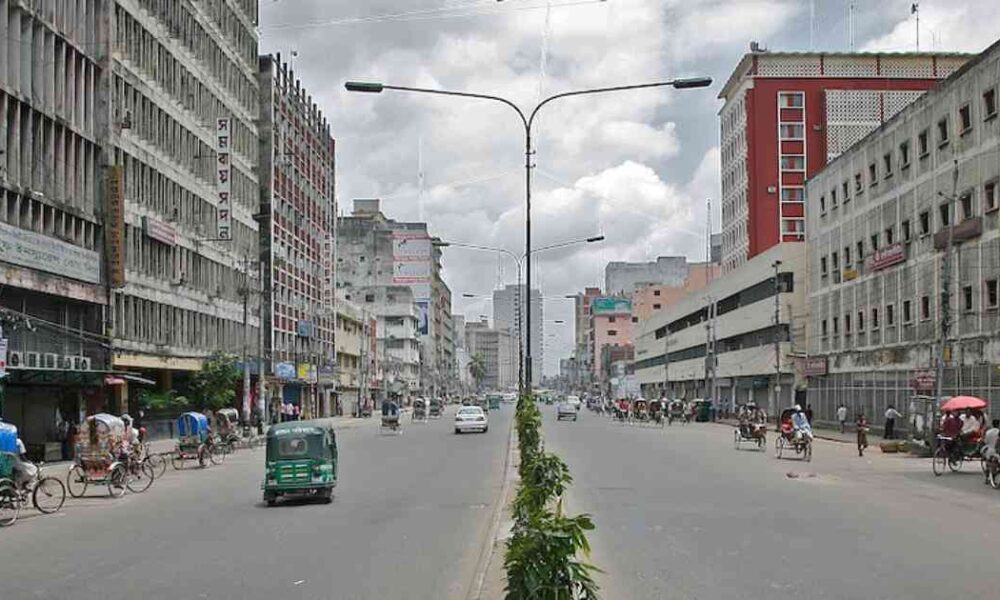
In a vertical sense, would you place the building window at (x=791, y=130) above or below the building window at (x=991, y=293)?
above

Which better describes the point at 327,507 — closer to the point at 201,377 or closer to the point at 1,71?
the point at 1,71

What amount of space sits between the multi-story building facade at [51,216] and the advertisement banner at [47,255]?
0.12 feet

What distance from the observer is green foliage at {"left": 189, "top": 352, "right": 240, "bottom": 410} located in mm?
50688

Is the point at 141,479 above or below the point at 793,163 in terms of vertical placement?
below

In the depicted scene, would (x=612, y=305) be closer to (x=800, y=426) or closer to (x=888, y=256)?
(x=888, y=256)

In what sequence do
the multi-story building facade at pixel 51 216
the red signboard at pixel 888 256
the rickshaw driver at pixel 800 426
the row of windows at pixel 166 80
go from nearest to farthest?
1. the rickshaw driver at pixel 800 426
2. the multi-story building facade at pixel 51 216
3. the row of windows at pixel 166 80
4. the red signboard at pixel 888 256

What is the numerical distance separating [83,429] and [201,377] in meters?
26.0

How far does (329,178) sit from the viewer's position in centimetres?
10038


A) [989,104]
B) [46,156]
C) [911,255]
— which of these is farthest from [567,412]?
[46,156]

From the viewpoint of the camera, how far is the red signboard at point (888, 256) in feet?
158

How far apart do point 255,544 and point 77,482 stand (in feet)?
39.4

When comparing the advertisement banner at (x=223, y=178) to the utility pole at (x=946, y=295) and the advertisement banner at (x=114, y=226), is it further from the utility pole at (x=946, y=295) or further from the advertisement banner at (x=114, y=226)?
the utility pole at (x=946, y=295)

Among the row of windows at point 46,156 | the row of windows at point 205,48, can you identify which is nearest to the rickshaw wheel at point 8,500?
the row of windows at point 46,156

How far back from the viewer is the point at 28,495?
20.9m
